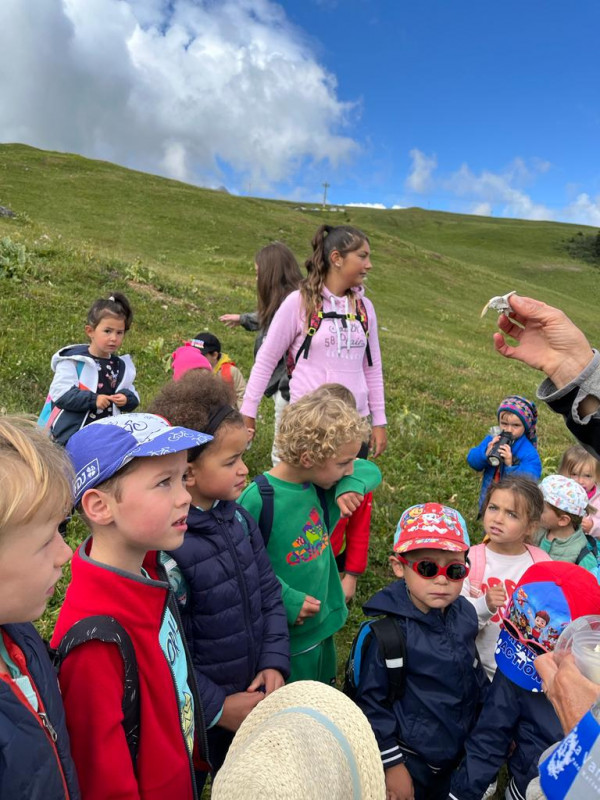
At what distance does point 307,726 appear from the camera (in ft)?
4.04

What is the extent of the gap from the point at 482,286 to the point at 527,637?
39583mm

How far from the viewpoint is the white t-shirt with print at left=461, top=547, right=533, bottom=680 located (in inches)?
145

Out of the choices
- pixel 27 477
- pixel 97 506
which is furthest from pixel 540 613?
pixel 27 477

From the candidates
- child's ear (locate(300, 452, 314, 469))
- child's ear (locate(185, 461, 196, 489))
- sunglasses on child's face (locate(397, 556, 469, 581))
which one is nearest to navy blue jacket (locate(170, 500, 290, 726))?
child's ear (locate(185, 461, 196, 489))

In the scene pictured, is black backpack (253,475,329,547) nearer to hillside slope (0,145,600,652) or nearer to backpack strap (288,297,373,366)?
backpack strap (288,297,373,366)

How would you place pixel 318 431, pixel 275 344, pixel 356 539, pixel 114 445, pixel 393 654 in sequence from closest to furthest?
pixel 114 445 → pixel 393 654 → pixel 318 431 → pixel 356 539 → pixel 275 344

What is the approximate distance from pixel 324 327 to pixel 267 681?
258 centimetres

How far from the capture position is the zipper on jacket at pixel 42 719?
148 centimetres

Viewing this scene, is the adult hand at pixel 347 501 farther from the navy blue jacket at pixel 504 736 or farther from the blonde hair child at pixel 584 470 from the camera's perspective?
the blonde hair child at pixel 584 470

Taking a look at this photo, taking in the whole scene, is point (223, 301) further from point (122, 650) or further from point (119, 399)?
point (122, 650)

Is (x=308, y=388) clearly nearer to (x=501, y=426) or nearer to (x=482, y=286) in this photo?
(x=501, y=426)

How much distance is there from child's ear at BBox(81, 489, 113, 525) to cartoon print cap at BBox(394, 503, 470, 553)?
166cm

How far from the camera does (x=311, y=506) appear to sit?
3.32m

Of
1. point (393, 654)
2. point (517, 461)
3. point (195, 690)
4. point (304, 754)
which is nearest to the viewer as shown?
point (304, 754)
